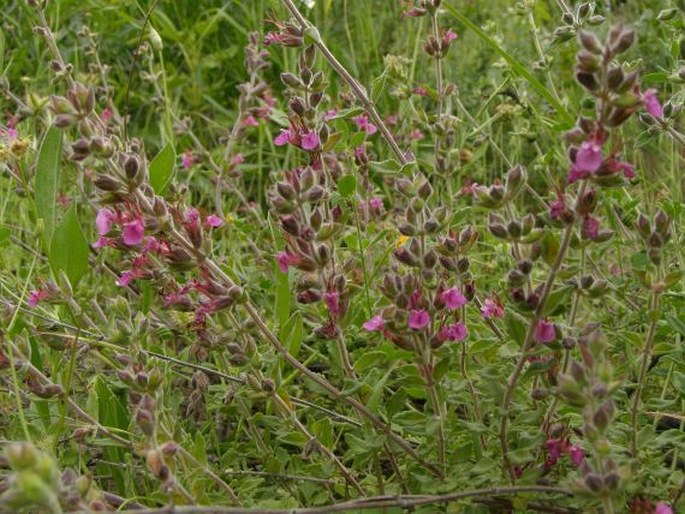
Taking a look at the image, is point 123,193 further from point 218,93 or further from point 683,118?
point 218,93

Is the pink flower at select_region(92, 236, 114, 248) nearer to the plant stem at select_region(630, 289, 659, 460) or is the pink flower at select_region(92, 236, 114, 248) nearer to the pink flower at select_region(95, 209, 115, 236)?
the pink flower at select_region(95, 209, 115, 236)

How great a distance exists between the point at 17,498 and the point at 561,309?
0.80 m

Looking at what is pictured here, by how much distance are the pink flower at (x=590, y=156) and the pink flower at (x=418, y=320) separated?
334 mm

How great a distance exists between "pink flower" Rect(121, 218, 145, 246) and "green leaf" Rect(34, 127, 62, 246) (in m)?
0.31

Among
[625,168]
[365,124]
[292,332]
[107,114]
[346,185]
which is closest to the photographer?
[625,168]

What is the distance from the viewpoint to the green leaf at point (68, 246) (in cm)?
160

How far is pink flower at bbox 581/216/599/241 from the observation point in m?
1.29

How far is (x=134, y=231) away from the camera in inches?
55.0

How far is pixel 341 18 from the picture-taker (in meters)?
4.81

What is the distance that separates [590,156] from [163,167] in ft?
2.74

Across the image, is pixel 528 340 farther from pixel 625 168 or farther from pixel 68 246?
pixel 68 246

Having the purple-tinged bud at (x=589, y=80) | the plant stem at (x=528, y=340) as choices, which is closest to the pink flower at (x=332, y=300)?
the plant stem at (x=528, y=340)

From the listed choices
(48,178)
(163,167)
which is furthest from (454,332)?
(48,178)

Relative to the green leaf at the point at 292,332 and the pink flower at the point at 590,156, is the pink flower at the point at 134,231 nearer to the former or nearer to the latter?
the green leaf at the point at 292,332
